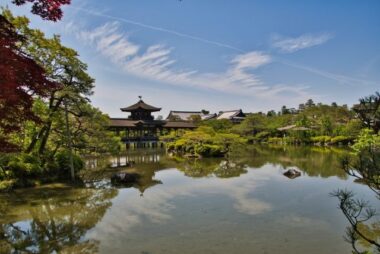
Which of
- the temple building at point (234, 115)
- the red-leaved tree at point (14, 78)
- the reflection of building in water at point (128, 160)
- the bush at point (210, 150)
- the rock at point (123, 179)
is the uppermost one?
the temple building at point (234, 115)

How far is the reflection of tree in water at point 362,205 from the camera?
3598mm

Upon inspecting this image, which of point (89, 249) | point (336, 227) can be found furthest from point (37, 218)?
point (336, 227)

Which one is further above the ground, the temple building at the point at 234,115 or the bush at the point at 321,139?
the temple building at the point at 234,115

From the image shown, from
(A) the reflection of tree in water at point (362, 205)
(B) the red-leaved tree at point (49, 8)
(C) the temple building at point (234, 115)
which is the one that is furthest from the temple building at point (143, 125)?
(B) the red-leaved tree at point (49, 8)

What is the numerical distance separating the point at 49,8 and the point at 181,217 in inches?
263

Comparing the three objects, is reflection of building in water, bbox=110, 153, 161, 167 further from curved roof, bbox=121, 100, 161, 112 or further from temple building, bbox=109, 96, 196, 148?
curved roof, bbox=121, 100, 161, 112

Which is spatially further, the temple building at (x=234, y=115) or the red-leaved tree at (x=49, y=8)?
the temple building at (x=234, y=115)

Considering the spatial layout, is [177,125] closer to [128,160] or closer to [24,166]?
[128,160]

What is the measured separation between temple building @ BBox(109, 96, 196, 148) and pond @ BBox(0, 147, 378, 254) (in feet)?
87.5

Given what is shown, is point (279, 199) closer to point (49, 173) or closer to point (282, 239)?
point (282, 239)

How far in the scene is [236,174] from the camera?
17094 millimetres

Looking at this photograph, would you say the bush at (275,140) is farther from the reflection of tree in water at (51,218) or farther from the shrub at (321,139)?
the reflection of tree in water at (51,218)

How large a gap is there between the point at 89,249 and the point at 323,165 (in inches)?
670

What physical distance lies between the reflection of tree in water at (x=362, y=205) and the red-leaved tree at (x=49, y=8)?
169 inches
